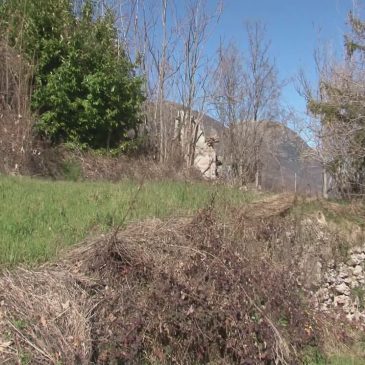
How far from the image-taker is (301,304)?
22.1 ft

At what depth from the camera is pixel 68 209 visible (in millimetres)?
8023

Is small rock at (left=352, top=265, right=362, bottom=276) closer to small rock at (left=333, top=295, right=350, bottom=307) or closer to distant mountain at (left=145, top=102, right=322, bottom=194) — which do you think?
small rock at (left=333, top=295, right=350, bottom=307)

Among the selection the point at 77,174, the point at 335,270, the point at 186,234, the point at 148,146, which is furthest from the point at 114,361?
the point at 148,146

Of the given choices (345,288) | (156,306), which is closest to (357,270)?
(345,288)

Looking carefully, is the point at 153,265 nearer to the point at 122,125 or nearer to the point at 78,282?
the point at 78,282

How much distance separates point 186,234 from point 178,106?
15.7 meters

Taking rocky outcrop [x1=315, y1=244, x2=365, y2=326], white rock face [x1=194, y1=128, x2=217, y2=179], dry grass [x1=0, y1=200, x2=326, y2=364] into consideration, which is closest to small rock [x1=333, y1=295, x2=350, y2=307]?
rocky outcrop [x1=315, y1=244, x2=365, y2=326]

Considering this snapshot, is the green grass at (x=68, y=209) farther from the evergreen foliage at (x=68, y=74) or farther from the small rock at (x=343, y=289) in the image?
the evergreen foliage at (x=68, y=74)

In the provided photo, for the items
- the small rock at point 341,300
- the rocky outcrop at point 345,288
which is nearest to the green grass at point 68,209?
the rocky outcrop at point 345,288

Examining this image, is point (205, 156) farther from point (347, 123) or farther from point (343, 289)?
point (343, 289)

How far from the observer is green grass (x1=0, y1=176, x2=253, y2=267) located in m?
6.40

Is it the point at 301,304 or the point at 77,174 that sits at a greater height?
the point at 77,174

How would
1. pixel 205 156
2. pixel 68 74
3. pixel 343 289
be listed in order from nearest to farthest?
pixel 343 289 → pixel 68 74 → pixel 205 156

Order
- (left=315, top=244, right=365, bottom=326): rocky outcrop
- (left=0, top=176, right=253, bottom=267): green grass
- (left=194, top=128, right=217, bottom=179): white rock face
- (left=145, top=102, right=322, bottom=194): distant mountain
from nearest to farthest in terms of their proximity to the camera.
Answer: (left=0, top=176, right=253, bottom=267): green grass
(left=315, top=244, right=365, bottom=326): rocky outcrop
(left=194, top=128, right=217, bottom=179): white rock face
(left=145, top=102, right=322, bottom=194): distant mountain
